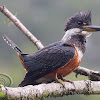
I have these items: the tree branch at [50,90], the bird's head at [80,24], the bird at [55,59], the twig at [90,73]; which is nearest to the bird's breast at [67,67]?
the bird at [55,59]

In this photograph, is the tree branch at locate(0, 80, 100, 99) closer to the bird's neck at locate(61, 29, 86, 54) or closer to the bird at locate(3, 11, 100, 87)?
the bird at locate(3, 11, 100, 87)

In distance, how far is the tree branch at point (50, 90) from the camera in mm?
2716

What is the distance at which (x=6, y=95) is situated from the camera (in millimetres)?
2654

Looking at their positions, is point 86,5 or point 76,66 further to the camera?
point 86,5

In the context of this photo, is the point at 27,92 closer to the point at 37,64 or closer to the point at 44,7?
the point at 37,64

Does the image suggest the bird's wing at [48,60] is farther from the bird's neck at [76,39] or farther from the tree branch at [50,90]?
the tree branch at [50,90]

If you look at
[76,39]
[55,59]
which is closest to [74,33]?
[76,39]

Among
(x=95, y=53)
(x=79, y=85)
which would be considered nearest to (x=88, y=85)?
(x=79, y=85)

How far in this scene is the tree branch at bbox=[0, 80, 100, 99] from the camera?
107 inches

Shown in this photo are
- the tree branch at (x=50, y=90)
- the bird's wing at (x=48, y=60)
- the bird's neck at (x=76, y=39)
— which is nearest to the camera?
the tree branch at (x=50, y=90)

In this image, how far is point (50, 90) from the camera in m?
3.12

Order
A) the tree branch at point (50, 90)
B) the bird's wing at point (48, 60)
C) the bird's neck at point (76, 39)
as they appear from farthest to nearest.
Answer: the bird's neck at point (76, 39) < the bird's wing at point (48, 60) < the tree branch at point (50, 90)

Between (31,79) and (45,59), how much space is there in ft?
1.03

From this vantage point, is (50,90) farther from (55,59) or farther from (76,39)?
(76,39)
